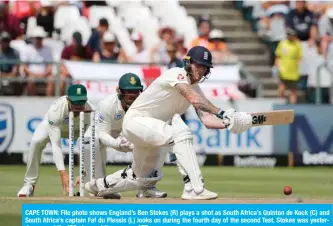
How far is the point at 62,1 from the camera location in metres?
25.0

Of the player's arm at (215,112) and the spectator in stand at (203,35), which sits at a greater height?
the spectator in stand at (203,35)

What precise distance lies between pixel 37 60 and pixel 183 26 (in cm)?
479

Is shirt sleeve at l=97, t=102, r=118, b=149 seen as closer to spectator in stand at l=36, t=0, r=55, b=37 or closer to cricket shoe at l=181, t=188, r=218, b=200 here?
cricket shoe at l=181, t=188, r=218, b=200

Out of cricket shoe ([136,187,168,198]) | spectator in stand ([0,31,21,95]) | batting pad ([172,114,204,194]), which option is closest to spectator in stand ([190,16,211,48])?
spectator in stand ([0,31,21,95])

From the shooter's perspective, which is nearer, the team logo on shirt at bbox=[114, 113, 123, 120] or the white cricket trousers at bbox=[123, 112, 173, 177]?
the white cricket trousers at bbox=[123, 112, 173, 177]

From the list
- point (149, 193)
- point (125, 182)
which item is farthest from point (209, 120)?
point (149, 193)

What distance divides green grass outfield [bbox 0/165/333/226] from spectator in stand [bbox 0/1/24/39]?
3.60 meters

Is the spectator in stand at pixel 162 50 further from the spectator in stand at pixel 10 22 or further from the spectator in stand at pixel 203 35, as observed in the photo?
the spectator in stand at pixel 10 22

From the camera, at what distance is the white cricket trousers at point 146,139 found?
12.7 meters

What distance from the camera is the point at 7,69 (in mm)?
22031

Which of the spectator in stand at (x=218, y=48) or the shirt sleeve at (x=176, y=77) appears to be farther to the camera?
the spectator in stand at (x=218, y=48)

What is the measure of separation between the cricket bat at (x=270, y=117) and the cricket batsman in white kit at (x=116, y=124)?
1840mm

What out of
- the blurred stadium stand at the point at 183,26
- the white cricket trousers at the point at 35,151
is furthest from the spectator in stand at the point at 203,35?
the white cricket trousers at the point at 35,151

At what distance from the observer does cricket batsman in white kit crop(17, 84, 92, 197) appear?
14383 mm
